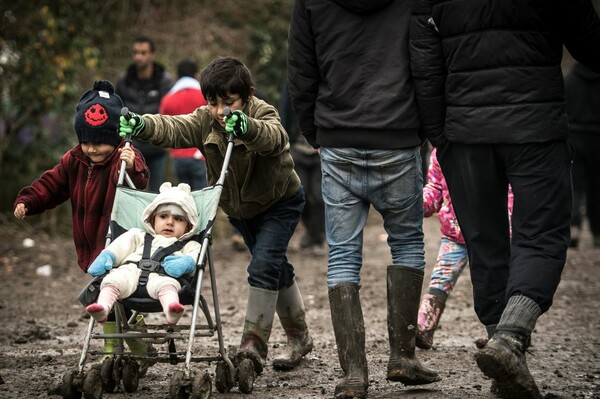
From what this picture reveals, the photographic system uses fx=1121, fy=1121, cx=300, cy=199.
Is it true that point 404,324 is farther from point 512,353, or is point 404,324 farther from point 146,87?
point 146,87

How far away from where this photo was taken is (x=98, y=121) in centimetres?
610

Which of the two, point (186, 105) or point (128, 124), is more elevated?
point (186, 105)

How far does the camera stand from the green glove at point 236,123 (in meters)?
5.45

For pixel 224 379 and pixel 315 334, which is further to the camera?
pixel 315 334

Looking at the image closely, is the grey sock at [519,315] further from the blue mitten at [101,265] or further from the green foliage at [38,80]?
the green foliage at [38,80]

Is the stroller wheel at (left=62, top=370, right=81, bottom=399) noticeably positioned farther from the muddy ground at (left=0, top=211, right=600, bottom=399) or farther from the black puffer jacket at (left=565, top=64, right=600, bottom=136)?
the black puffer jacket at (left=565, top=64, right=600, bottom=136)

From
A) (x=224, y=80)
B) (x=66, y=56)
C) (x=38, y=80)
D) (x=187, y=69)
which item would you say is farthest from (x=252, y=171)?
(x=66, y=56)

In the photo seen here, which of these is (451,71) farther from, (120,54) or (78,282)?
(120,54)

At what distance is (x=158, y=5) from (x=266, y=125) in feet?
41.9

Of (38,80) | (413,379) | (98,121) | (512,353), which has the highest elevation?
(38,80)

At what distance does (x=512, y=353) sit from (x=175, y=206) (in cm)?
187

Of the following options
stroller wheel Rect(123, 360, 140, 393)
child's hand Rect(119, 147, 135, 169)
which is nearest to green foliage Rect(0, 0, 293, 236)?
child's hand Rect(119, 147, 135, 169)

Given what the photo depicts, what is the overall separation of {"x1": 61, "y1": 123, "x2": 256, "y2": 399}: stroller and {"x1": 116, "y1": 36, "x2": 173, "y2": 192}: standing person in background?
6026 mm

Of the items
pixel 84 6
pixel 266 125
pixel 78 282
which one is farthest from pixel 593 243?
pixel 266 125
